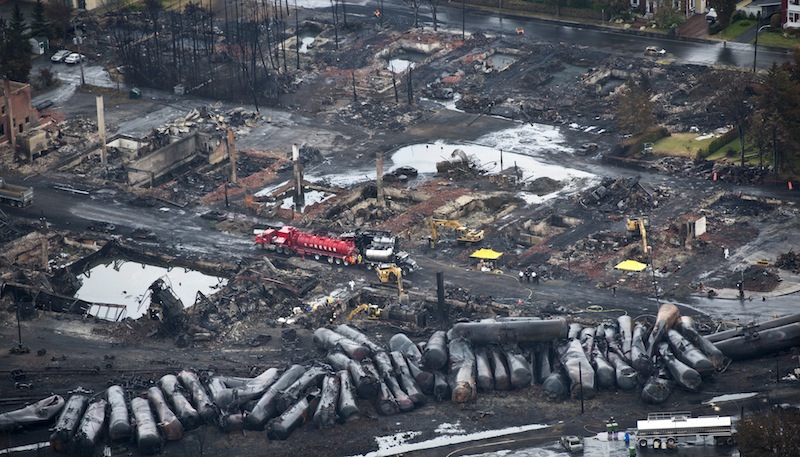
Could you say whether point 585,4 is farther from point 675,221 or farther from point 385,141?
point 675,221

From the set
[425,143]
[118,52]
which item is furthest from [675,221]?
[118,52]

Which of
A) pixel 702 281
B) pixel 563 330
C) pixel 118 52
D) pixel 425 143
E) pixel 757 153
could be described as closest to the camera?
pixel 563 330

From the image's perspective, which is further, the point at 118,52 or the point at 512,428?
the point at 118,52

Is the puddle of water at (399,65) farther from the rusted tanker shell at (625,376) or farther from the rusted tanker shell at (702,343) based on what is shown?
the rusted tanker shell at (625,376)

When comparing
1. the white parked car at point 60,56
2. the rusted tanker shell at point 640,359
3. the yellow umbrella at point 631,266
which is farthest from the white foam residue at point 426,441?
the white parked car at point 60,56

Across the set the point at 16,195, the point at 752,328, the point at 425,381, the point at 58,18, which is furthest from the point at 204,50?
the point at 752,328

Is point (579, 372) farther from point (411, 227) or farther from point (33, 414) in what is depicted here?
point (33, 414)
